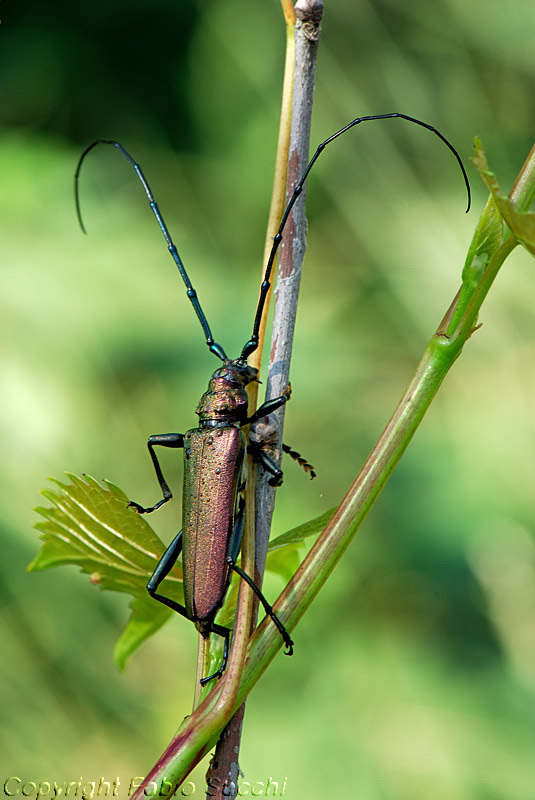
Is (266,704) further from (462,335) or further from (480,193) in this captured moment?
(480,193)

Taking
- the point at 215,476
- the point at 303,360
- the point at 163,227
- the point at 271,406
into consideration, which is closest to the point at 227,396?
the point at 215,476

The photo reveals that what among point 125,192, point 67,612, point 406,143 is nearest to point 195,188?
point 125,192

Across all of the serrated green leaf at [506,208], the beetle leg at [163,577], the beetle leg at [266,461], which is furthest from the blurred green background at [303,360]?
the serrated green leaf at [506,208]

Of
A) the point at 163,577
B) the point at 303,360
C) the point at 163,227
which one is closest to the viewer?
the point at 163,577

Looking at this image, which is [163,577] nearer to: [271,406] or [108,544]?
[108,544]

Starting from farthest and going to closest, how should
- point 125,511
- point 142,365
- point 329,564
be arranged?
1. point 142,365
2. point 125,511
3. point 329,564

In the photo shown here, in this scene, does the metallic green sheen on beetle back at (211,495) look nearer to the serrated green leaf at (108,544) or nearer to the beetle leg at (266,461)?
the serrated green leaf at (108,544)

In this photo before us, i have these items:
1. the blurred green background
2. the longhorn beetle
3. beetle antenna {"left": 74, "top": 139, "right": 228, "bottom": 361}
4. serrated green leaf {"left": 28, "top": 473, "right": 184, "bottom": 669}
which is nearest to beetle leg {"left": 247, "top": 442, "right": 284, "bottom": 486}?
the longhorn beetle

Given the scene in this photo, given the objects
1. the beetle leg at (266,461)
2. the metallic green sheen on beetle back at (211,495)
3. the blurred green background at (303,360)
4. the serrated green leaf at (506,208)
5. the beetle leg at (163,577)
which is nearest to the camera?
the serrated green leaf at (506,208)
